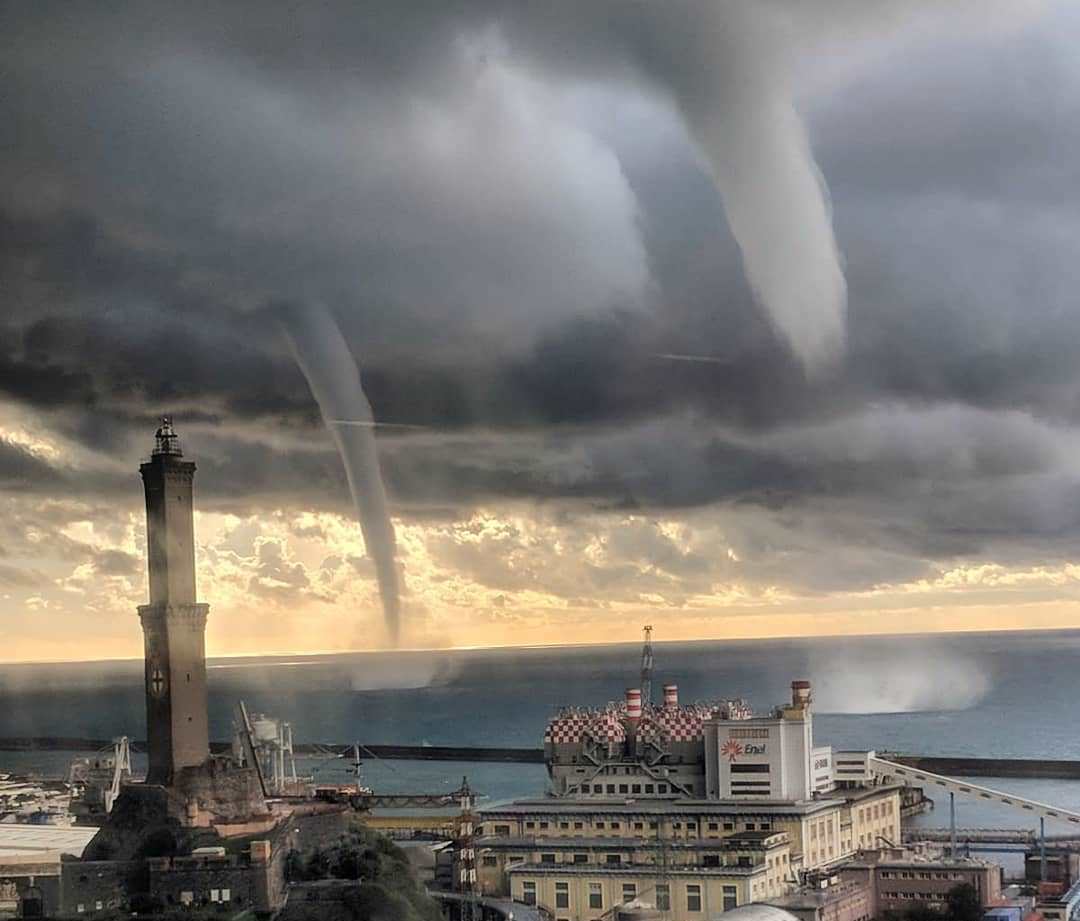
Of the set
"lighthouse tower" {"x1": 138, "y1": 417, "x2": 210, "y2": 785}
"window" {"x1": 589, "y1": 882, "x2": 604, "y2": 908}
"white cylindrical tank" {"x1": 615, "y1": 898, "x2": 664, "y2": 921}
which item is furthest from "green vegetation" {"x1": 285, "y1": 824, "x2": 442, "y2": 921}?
"lighthouse tower" {"x1": 138, "y1": 417, "x2": 210, "y2": 785}

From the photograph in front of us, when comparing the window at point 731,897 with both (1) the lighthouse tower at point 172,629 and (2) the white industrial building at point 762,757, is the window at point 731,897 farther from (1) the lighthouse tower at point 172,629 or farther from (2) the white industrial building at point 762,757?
(1) the lighthouse tower at point 172,629

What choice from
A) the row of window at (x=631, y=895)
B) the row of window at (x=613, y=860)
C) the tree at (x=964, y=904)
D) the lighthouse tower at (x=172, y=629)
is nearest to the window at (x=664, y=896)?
the row of window at (x=631, y=895)

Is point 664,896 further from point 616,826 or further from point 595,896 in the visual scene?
point 616,826

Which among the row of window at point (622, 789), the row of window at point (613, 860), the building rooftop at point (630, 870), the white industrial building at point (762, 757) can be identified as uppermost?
the white industrial building at point (762, 757)

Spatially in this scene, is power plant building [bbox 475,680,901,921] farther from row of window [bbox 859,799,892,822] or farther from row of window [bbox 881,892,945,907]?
row of window [bbox 881,892,945,907]

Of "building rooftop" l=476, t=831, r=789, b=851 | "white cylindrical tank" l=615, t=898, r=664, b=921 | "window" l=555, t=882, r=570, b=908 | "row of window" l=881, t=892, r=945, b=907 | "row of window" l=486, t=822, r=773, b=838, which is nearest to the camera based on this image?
"white cylindrical tank" l=615, t=898, r=664, b=921

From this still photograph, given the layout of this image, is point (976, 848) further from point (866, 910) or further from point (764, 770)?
point (866, 910)

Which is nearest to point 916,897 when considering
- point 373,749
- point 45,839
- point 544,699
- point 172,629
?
point 172,629
